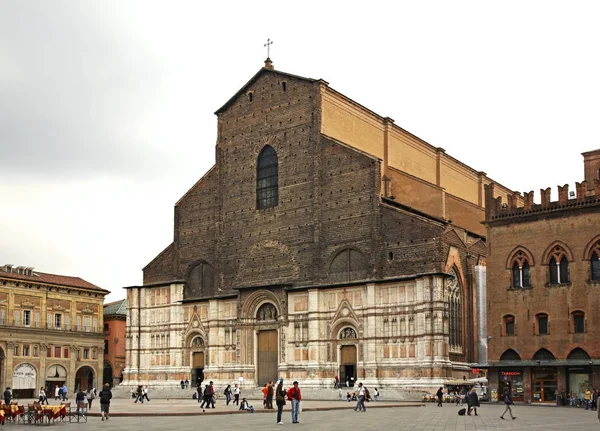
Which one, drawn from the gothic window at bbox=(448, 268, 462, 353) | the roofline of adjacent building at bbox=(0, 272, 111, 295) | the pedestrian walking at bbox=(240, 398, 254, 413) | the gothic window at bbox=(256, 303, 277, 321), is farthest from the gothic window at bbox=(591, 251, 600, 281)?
the roofline of adjacent building at bbox=(0, 272, 111, 295)

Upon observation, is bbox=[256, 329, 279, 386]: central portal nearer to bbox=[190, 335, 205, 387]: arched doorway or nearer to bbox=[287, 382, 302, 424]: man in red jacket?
bbox=[190, 335, 205, 387]: arched doorway

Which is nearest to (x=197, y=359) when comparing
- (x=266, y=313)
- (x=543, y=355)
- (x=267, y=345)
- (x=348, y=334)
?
(x=267, y=345)

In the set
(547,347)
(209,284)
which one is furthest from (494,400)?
(209,284)

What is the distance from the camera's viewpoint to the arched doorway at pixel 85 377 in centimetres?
7281

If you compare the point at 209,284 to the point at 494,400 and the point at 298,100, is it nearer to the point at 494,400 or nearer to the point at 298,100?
the point at 298,100

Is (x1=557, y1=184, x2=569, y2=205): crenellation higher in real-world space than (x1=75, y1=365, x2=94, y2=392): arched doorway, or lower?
higher

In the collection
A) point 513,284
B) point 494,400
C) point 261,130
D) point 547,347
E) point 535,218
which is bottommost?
point 494,400

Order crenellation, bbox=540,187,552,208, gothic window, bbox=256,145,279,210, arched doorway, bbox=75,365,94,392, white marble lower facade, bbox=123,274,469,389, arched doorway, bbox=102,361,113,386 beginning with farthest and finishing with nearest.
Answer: arched doorway, bbox=102,361,113,386 → arched doorway, bbox=75,365,94,392 → gothic window, bbox=256,145,279,210 → white marble lower facade, bbox=123,274,469,389 → crenellation, bbox=540,187,552,208

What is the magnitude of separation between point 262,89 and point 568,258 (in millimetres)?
23658

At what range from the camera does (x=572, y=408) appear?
122ft

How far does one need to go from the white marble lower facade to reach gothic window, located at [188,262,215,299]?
621mm

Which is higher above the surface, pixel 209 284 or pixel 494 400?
pixel 209 284

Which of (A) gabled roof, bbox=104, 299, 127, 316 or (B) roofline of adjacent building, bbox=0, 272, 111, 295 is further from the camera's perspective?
(A) gabled roof, bbox=104, 299, 127, 316

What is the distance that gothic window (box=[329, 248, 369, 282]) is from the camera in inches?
1949
